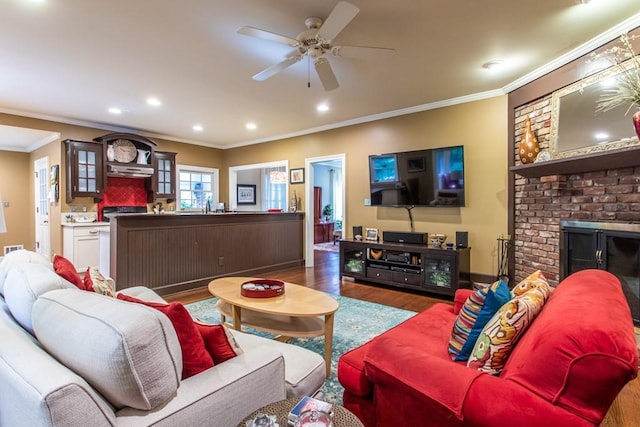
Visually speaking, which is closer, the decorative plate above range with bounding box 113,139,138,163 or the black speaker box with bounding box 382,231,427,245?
the black speaker box with bounding box 382,231,427,245

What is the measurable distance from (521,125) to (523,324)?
3.43m

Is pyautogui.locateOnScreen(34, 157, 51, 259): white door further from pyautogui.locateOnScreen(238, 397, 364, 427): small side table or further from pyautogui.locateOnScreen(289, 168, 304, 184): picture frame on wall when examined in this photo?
pyautogui.locateOnScreen(238, 397, 364, 427): small side table

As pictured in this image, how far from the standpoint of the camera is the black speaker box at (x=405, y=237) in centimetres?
467

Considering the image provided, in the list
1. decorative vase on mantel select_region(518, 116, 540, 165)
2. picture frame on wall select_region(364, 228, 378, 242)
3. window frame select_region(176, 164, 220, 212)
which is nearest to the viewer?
decorative vase on mantel select_region(518, 116, 540, 165)

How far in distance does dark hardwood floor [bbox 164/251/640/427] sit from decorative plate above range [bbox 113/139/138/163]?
3328mm

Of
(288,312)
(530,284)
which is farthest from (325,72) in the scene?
(530,284)

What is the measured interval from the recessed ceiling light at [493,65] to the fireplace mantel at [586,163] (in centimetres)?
112

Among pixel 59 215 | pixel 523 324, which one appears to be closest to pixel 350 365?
pixel 523 324

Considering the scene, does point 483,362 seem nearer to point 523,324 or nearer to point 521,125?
point 523,324

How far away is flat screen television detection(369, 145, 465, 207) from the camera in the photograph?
4.52m

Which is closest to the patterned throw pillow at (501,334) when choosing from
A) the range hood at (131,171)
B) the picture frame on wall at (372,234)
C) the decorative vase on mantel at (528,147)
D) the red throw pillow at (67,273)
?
the red throw pillow at (67,273)

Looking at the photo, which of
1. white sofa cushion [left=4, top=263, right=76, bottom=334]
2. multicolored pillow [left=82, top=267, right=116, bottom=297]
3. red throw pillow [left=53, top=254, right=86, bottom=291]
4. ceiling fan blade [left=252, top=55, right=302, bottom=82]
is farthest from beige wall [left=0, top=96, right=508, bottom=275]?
white sofa cushion [left=4, top=263, right=76, bottom=334]

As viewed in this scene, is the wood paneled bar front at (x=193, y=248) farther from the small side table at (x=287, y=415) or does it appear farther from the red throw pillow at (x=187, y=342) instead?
the small side table at (x=287, y=415)

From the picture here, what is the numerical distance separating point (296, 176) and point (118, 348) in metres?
5.89
